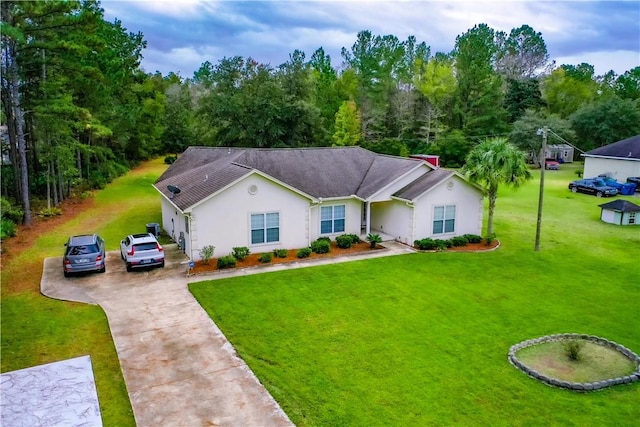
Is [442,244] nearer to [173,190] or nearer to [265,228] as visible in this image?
[265,228]

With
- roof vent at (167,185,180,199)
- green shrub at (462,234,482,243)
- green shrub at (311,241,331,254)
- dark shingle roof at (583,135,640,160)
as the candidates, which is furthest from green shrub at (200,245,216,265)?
dark shingle roof at (583,135,640,160)

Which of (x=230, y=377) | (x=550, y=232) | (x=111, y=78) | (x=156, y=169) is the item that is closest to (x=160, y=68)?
(x=156, y=169)

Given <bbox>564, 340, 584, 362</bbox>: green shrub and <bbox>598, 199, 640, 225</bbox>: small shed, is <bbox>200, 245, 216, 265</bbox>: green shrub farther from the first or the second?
<bbox>598, 199, 640, 225</bbox>: small shed

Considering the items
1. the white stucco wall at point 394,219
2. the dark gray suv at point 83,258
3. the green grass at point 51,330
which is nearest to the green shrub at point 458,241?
the white stucco wall at point 394,219

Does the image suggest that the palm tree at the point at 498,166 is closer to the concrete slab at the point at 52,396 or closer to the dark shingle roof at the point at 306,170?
the dark shingle roof at the point at 306,170

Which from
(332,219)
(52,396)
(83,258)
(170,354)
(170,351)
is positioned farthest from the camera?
(332,219)

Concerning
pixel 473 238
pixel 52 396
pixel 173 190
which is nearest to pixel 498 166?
pixel 473 238

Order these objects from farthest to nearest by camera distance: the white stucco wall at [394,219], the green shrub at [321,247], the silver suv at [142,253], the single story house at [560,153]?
the single story house at [560,153]
the white stucco wall at [394,219]
the green shrub at [321,247]
the silver suv at [142,253]
